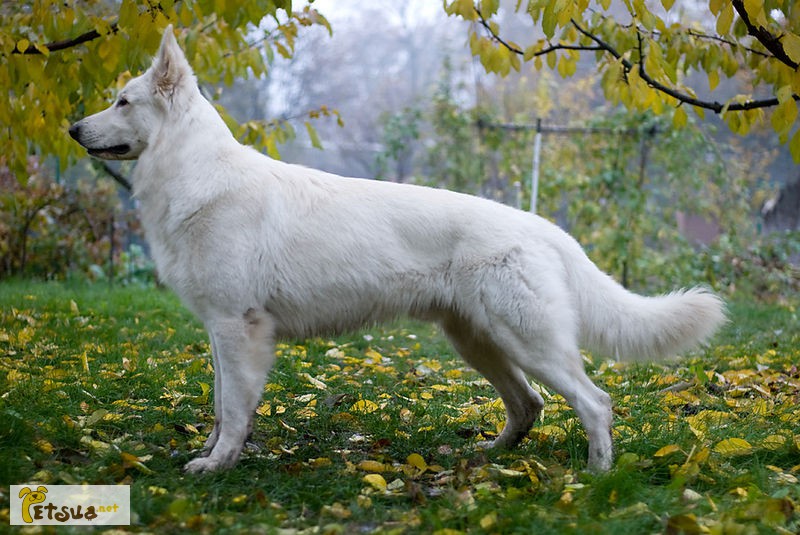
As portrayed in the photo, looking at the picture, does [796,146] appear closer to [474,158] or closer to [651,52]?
[651,52]

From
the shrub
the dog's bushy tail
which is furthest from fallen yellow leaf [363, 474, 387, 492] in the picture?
the shrub

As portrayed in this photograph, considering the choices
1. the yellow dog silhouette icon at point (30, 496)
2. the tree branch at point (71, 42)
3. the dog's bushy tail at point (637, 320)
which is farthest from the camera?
the tree branch at point (71, 42)

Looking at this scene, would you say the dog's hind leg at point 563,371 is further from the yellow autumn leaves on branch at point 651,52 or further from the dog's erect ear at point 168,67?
the dog's erect ear at point 168,67

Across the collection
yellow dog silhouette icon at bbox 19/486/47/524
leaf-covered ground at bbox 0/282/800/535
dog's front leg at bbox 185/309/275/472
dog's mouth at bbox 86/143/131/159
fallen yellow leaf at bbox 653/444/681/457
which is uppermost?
dog's mouth at bbox 86/143/131/159

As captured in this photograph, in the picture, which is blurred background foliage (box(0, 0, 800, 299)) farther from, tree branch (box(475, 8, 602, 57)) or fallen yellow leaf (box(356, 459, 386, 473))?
fallen yellow leaf (box(356, 459, 386, 473))

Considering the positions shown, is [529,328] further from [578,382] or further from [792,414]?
[792,414]

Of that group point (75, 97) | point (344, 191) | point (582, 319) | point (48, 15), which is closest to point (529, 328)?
point (582, 319)

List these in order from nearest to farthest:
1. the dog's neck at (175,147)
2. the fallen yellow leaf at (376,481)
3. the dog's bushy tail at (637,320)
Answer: the fallen yellow leaf at (376,481)
the dog's bushy tail at (637,320)
the dog's neck at (175,147)

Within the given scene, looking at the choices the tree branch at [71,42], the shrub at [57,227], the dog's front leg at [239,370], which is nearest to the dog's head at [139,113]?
the tree branch at [71,42]

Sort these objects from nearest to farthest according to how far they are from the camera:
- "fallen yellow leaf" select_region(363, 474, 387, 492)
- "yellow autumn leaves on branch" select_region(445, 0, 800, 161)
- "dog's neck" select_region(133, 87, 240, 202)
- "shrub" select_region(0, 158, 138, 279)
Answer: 1. "fallen yellow leaf" select_region(363, 474, 387, 492)
2. "dog's neck" select_region(133, 87, 240, 202)
3. "yellow autumn leaves on branch" select_region(445, 0, 800, 161)
4. "shrub" select_region(0, 158, 138, 279)

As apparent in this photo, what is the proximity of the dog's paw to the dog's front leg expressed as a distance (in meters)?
0.07

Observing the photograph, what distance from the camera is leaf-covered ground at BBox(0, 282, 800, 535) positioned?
8.43 ft

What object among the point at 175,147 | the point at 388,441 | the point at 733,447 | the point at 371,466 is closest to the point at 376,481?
the point at 371,466

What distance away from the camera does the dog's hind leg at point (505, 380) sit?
3635 mm
